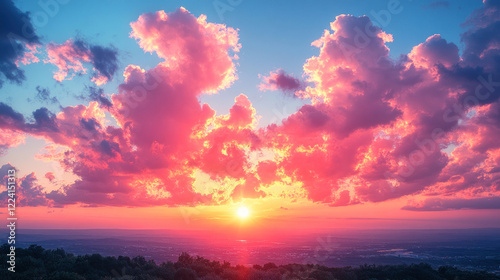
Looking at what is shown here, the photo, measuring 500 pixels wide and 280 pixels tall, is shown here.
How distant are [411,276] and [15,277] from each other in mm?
36605

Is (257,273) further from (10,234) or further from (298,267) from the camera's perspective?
(10,234)

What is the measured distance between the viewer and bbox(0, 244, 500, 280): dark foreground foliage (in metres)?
24.5

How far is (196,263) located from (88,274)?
10166mm

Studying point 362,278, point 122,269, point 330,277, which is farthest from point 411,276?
point 122,269

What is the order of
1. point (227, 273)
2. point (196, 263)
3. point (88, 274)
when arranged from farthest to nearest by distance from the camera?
point (196, 263) → point (227, 273) → point (88, 274)

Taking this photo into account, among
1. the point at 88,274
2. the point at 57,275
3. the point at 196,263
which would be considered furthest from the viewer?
the point at 196,263

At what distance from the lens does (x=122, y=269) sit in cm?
2945

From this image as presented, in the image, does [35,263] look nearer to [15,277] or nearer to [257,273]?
[15,277]

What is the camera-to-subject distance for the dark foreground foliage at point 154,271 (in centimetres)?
2455

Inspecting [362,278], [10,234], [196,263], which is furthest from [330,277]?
[10,234]

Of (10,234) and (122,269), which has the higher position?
(10,234)

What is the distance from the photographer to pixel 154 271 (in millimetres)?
27281

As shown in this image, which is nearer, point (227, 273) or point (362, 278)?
point (227, 273)

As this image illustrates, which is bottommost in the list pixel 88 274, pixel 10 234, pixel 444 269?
pixel 444 269
